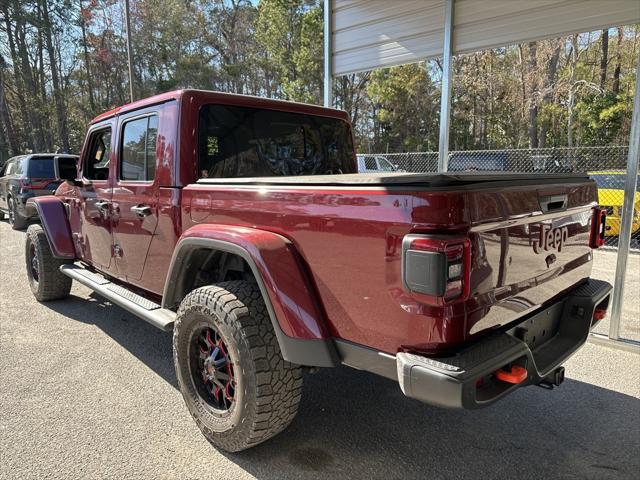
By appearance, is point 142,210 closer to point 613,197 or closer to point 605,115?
point 613,197

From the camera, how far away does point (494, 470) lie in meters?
2.52

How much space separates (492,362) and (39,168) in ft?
39.4

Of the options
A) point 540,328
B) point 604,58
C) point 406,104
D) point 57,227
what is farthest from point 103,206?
point 604,58

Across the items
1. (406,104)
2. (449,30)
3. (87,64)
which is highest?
(87,64)

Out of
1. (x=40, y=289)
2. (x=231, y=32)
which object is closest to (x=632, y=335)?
(x=40, y=289)

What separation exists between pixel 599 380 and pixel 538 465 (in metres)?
1.48

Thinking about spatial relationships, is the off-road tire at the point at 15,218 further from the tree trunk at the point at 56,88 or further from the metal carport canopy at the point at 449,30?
the tree trunk at the point at 56,88

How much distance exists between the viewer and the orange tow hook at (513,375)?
6.50ft

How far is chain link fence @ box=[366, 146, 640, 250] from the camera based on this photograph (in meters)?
8.38

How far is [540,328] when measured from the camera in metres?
2.46

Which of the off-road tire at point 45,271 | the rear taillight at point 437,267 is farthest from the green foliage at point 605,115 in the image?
the rear taillight at point 437,267

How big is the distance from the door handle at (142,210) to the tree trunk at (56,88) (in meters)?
34.7

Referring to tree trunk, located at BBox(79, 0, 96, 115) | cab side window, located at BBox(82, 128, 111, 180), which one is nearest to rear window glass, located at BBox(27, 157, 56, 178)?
cab side window, located at BBox(82, 128, 111, 180)

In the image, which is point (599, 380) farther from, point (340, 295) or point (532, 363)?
point (340, 295)
